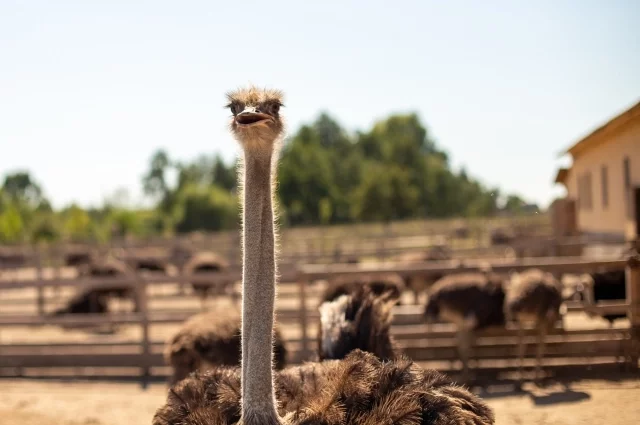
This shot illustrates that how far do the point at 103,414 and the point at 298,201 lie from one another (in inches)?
1785

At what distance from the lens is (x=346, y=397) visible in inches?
111

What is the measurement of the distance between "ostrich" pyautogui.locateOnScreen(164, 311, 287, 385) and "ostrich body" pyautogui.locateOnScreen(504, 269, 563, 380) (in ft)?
7.65

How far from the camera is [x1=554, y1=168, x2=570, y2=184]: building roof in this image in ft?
50.6

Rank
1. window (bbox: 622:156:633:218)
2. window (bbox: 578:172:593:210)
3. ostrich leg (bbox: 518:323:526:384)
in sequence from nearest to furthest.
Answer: ostrich leg (bbox: 518:323:526:384) < window (bbox: 622:156:633:218) < window (bbox: 578:172:593:210)

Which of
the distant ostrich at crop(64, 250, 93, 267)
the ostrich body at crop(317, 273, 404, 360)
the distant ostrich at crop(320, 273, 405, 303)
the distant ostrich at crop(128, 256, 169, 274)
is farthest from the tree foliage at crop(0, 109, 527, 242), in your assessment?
the ostrich body at crop(317, 273, 404, 360)

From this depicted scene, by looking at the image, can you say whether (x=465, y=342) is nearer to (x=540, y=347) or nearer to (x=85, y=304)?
(x=540, y=347)

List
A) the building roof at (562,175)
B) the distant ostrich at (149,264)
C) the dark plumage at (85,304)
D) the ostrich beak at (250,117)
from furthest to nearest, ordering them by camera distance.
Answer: the distant ostrich at (149,264)
the building roof at (562,175)
the dark plumage at (85,304)
the ostrich beak at (250,117)

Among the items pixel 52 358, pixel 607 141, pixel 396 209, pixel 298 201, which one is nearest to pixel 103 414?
pixel 52 358

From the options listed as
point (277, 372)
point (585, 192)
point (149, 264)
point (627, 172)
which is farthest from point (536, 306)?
point (149, 264)

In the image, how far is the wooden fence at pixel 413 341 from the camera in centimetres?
698

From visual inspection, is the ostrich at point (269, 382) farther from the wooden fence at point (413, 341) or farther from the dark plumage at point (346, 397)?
the wooden fence at point (413, 341)

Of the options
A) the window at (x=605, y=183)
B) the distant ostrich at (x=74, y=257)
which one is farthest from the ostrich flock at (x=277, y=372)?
the distant ostrich at (x=74, y=257)

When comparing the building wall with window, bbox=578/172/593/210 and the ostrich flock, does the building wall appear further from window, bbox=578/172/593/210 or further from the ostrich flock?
the ostrich flock

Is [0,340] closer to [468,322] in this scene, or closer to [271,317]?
[468,322]
